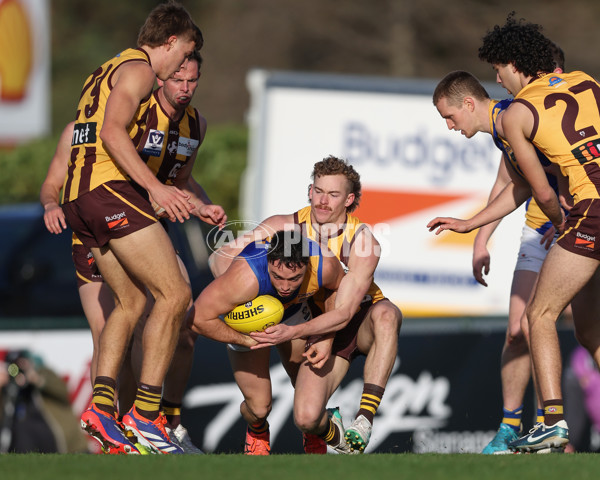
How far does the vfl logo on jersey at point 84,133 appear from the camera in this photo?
6.34 meters

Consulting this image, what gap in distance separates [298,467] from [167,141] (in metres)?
2.60

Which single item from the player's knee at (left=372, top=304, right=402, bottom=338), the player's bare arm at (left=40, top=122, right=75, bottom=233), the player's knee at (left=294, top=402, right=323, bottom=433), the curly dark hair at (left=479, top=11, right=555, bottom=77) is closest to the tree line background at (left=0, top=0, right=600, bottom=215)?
the player's bare arm at (left=40, top=122, right=75, bottom=233)

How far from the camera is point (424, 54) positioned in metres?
25.1

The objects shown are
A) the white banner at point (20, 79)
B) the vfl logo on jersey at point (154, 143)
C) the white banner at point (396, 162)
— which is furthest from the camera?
the white banner at point (20, 79)

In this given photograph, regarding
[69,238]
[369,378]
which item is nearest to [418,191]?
[69,238]

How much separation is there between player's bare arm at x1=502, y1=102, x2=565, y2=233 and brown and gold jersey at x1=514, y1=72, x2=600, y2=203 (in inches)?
2.0

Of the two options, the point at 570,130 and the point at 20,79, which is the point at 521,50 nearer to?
the point at 570,130

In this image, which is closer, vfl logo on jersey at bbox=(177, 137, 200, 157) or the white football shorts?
vfl logo on jersey at bbox=(177, 137, 200, 157)

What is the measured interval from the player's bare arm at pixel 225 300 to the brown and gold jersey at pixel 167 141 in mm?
860

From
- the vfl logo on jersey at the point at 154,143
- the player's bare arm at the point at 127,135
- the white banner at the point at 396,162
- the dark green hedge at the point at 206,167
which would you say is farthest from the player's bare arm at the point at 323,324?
the dark green hedge at the point at 206,167

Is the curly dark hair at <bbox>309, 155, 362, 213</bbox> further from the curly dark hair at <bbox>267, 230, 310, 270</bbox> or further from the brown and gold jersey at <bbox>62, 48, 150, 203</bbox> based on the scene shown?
the brown and gold jersey at <bbox>62, 48, 150, 203</bbox>

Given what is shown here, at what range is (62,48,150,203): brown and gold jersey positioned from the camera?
6.29 meters

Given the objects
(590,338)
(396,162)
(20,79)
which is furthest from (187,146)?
(20,79)

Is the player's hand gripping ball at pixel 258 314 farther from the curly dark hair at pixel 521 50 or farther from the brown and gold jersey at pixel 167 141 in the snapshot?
the curly dark hair at pixel 521 50
